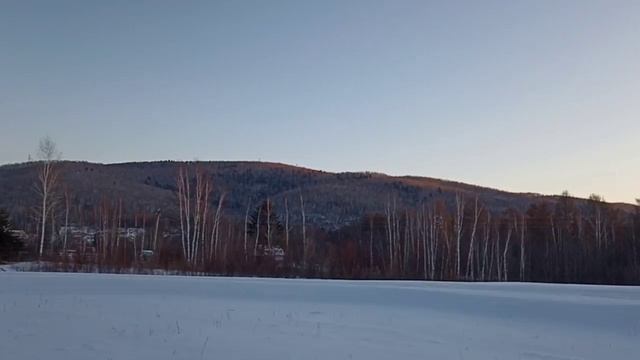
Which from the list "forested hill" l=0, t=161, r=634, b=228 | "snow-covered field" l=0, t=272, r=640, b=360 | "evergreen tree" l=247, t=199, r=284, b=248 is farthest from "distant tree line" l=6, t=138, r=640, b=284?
"forested hill" l=0, t=161, r=634, b=228

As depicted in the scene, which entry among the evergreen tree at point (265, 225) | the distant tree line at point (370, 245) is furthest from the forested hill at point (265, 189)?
the evergreen tree at point (265, 225)

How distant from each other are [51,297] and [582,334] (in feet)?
41.5

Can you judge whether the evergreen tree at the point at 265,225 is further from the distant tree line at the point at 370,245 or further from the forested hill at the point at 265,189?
the forested hill at the point at 265,189

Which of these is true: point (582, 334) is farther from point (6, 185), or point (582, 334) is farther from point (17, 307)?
point (6, 185)

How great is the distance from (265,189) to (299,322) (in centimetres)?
10297

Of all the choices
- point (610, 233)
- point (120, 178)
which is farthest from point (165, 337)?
point (120, 178)

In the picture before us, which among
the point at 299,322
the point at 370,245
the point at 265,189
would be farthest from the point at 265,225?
the point at 265,189

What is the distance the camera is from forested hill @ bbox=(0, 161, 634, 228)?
93.8 metres

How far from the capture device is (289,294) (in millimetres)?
19328

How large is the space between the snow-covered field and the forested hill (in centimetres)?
6724

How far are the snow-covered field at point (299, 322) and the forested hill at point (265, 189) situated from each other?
6724 cm

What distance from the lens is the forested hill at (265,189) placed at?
93.8m

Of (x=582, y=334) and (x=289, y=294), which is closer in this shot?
(x=582, y=334)

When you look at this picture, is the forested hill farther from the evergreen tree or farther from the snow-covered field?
the snow-covered field
